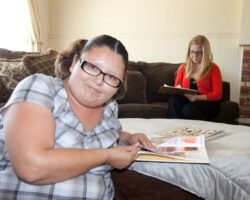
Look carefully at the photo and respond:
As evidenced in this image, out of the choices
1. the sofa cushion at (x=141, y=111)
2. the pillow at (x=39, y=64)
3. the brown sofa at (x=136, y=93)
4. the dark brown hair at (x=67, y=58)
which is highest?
the dark brown hair at (x=67, y=58)

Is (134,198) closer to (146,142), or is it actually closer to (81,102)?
(146,142)

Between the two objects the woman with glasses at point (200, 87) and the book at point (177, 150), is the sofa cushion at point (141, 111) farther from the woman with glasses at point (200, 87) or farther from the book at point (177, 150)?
the book at point (177, 150)

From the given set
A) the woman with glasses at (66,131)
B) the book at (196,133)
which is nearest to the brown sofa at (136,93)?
the woman with glasses at (66,131)

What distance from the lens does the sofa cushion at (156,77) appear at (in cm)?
301

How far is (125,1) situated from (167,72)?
1.65 meters

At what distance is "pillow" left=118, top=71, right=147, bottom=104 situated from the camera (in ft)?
9.02

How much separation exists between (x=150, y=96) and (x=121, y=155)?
2300mm

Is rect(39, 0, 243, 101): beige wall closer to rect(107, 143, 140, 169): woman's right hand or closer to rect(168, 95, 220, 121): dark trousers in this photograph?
rect(168, 95, 220, 121): dark trousers

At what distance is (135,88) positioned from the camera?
280cm

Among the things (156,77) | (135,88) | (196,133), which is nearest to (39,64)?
(135,88)

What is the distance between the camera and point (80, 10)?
A: 13.8 feet

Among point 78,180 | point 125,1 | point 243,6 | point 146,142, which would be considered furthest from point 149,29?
point 78,180

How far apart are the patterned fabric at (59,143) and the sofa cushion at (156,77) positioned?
2208 mm

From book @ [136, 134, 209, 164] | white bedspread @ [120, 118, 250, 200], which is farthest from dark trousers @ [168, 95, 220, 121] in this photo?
white bedspread @ [120, 118, 250, 200]
